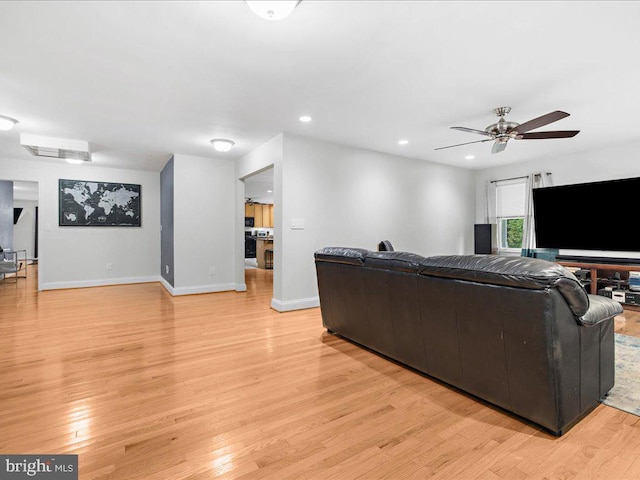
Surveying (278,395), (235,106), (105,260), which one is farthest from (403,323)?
(105,260)

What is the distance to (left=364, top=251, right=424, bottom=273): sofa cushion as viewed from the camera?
220cm

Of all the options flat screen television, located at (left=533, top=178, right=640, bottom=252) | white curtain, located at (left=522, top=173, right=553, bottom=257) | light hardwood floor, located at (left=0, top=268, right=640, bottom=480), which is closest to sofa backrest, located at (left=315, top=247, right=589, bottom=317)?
light hardwood floor, located at (left=0, top=268, right=640, bottom=480)

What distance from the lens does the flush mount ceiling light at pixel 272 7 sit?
1.68m

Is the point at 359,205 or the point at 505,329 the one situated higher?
the point at 359,205

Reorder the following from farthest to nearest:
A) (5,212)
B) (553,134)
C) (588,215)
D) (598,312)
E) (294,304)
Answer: (5,212) < (588,215) < (294,304) < (553,134) < (598,312)

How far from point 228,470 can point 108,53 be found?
2.89 meters

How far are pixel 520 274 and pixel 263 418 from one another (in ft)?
5.35

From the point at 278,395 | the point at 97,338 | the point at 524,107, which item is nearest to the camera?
the point at 278,395

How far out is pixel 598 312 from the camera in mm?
1724

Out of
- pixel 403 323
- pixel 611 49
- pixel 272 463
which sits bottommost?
pixel 272 463

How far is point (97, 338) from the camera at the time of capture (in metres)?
3.24

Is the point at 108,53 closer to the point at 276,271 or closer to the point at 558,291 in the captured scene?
the point at 276,271

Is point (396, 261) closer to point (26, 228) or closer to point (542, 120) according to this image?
point (542, 120)

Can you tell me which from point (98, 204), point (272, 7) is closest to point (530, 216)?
point (272, 7)
